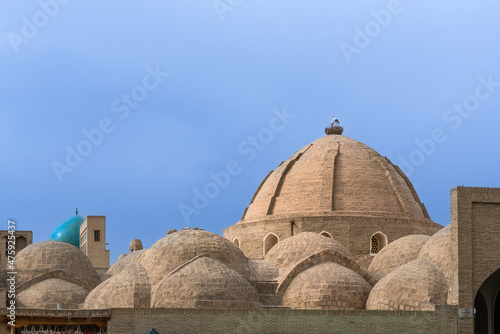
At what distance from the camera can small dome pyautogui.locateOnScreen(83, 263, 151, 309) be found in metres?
23.6

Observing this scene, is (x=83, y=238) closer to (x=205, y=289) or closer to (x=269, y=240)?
(x=269, y=240)

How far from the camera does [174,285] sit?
23.2 m

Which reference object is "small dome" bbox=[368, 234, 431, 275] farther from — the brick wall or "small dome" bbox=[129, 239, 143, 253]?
"small dome" bbox=[129, 239, 143, 253]

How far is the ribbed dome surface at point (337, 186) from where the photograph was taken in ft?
104

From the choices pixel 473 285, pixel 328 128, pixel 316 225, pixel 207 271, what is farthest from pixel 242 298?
pixel 328 128

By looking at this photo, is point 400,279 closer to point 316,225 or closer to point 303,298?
point 303,298

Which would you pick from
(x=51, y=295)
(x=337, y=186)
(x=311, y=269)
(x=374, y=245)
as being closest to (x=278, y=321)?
(x=311, y=269)

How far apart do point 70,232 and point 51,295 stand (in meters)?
21.0

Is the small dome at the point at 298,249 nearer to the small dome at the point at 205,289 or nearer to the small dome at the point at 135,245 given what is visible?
the small dome at the point at 205,289

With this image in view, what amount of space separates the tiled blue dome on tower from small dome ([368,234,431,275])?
2305cm

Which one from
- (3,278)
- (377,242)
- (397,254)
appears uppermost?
(377,242)

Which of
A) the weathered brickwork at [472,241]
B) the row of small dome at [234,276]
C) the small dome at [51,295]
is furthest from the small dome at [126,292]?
the weathered brickwork at [472,241]

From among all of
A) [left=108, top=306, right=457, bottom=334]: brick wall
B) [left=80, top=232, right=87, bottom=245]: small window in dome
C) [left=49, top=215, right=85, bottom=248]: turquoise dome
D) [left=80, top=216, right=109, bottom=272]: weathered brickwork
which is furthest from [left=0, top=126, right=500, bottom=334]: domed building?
[left=49, top=215, right=85, bottom=248]: turquoise dome

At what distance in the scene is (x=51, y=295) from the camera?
87.5 ft
